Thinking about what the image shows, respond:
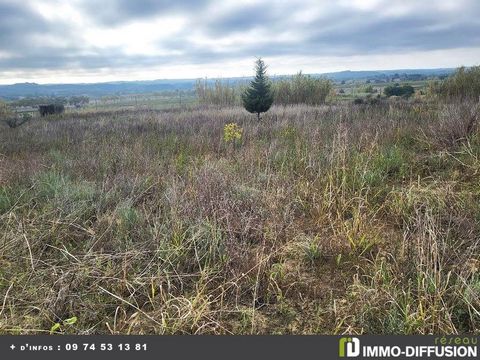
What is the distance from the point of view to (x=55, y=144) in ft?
32.7

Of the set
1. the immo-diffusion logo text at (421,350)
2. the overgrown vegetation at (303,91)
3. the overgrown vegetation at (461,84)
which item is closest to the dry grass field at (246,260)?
the immo-diffusion logo text at (421,350)

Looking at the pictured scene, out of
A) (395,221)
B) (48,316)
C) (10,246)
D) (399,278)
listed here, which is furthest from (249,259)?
(10,246)

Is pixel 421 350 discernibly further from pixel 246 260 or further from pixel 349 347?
pixel 246 260

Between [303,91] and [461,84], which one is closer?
[461,84]

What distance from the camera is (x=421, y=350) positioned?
1824 mm

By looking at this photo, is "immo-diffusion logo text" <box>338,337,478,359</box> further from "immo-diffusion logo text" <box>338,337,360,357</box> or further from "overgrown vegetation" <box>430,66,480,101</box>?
"overgrown vegetation" <box>430,66,480,101</box>

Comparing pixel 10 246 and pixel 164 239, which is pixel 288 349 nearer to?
pixel 164 239

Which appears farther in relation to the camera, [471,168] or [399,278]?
[471,168]

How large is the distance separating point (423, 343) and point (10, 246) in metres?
3.52

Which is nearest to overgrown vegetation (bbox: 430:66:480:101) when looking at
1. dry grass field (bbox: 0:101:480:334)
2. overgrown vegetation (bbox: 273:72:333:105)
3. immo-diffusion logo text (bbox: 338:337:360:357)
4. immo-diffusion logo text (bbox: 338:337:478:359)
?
overgrown vegetation (bbox: 273:72:333:105)

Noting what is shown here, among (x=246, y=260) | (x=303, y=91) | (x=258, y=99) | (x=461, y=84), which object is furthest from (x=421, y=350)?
(x=303, y=91)

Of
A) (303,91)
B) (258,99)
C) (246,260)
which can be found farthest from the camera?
(303,91)

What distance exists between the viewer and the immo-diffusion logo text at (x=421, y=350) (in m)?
1.80

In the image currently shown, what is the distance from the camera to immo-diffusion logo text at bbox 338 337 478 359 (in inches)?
70.9
